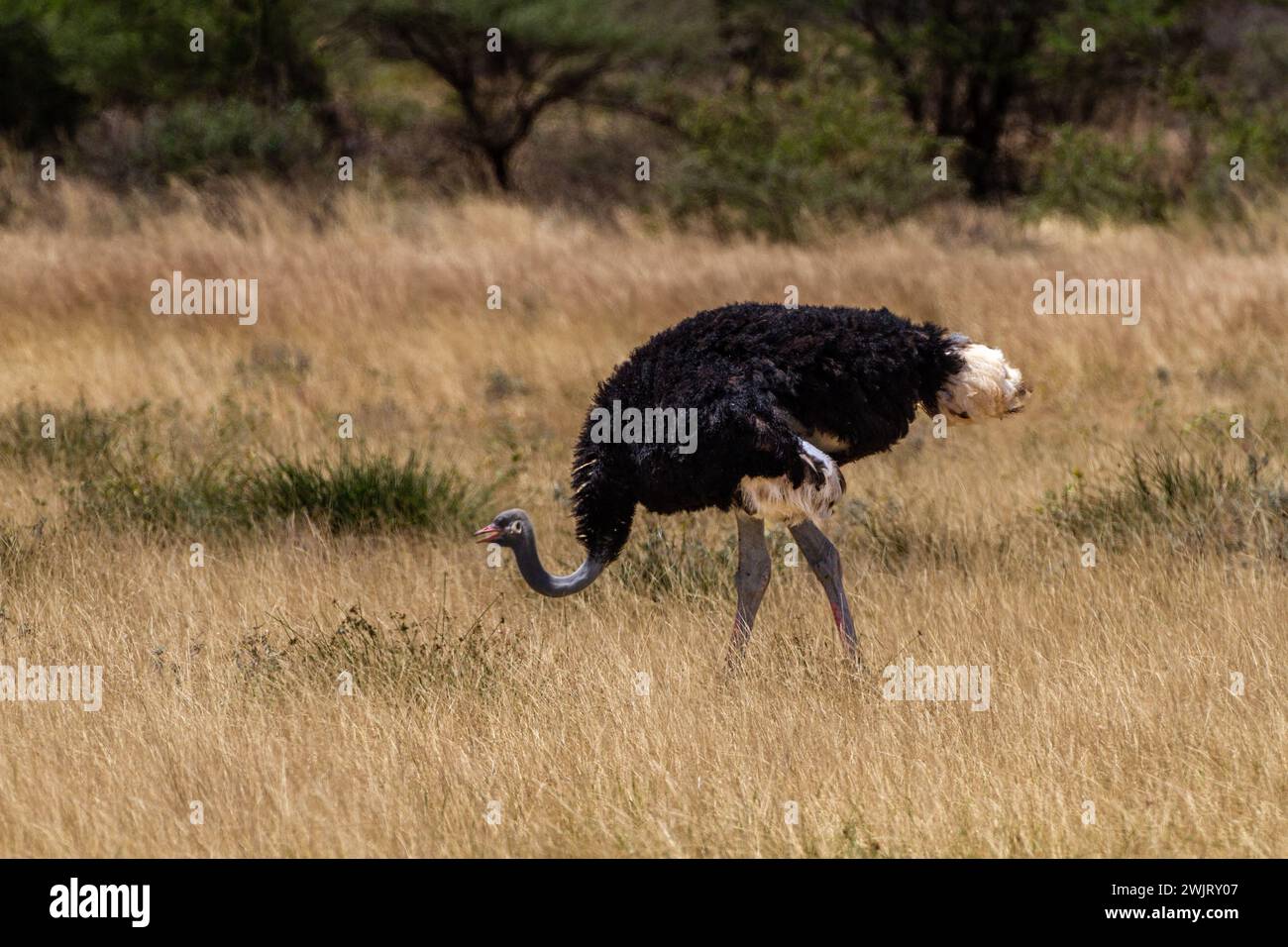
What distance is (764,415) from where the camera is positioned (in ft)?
20.2

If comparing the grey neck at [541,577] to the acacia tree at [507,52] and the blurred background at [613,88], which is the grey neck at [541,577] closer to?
the blurred background at [613,88]

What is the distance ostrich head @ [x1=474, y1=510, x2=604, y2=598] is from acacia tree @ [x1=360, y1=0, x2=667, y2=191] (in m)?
20.4

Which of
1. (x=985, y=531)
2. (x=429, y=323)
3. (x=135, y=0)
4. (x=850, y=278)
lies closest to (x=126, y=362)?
(x=429, y=323)

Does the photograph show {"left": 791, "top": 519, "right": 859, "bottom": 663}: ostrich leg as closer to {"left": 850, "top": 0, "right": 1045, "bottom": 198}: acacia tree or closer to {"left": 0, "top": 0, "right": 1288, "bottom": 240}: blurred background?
{"left": 0, "top": 0, "right": 1288, "bottom": 240}: blurred background

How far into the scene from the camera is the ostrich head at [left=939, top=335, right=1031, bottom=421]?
21.2ft

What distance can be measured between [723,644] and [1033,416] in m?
5.57

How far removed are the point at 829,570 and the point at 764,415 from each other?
732 millimetres

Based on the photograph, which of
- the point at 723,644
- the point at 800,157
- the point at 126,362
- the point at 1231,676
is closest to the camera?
the point at 1231,676

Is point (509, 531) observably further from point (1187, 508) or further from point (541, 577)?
point (1187, 508)

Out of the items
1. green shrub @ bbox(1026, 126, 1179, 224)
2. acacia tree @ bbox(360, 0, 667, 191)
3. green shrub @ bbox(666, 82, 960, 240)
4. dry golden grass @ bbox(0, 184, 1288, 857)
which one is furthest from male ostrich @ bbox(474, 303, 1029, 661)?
acacia tree @ bbox(360, 0, 667, 191)

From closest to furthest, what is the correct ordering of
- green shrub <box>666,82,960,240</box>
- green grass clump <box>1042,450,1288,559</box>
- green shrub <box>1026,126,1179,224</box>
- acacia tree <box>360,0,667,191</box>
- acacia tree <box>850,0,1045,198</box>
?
green grass clump <box>1042,450,1288,559</box>, green shrub <box>666,82,960,240</box>, green shrub <box>1026,126,1179,224</box>, acacia tree <box>360,0,667,191</box>, acacia tree <box>850,0,1045,198</box>

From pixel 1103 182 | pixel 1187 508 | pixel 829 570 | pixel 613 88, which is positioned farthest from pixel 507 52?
pixel 829 570
